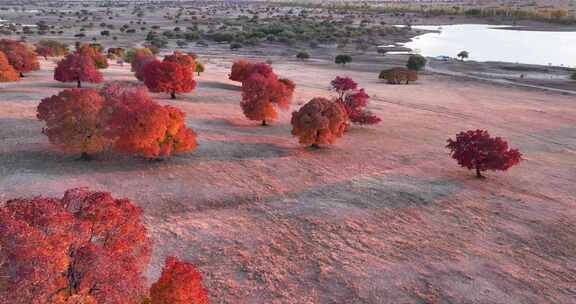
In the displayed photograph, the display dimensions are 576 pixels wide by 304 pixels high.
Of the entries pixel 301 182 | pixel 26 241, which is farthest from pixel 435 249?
pixel 26 241

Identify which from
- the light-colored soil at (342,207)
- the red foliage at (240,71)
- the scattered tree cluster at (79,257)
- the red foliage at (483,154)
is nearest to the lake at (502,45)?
the red foliage at (240,71)

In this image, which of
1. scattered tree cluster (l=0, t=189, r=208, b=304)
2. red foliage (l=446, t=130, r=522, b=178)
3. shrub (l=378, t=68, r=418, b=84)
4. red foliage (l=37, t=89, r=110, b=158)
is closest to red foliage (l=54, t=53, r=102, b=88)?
red foliage (l=37, t=89, r=110, b=158)

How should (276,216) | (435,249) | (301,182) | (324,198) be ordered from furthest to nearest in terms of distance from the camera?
(301,182) < (324,198) < (276,216) < (435,249)

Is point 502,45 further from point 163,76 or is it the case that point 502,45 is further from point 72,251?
point 72,251

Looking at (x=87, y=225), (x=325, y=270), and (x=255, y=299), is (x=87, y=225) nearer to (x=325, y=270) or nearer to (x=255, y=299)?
(x=255, y=299)

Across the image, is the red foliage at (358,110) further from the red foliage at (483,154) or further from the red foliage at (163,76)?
the red foliage at (163,76)
